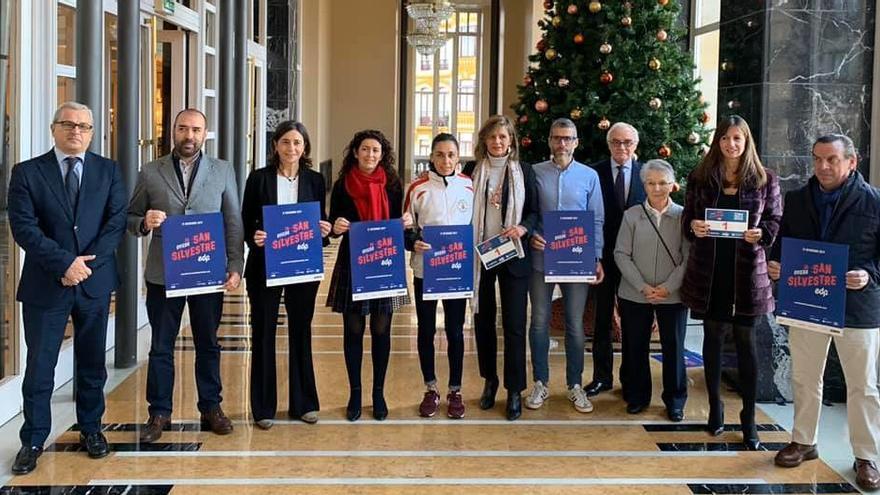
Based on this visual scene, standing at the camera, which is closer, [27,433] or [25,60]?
[27,433]

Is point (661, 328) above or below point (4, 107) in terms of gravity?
below

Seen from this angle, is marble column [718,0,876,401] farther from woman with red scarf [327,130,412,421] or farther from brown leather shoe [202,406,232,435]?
brown leather shoe [202,406,232,435]

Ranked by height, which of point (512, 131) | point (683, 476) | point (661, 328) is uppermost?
point (512, 131)

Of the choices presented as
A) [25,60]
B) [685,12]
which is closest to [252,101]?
[685,12]

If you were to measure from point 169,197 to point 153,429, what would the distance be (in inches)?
45.3

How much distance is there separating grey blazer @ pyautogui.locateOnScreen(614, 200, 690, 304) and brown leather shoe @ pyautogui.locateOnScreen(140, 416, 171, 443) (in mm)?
2506

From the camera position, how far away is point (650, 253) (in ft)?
16.3

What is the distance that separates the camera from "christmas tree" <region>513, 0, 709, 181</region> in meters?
7.18

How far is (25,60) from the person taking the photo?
493 centimetres

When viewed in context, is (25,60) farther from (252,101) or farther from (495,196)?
(252,101)

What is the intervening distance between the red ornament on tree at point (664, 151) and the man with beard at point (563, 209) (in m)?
2.10

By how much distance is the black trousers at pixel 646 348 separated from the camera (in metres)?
5.06

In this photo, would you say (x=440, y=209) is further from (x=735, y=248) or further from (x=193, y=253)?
(x=735, y=248)

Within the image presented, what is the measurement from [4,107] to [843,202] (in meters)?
4.02
